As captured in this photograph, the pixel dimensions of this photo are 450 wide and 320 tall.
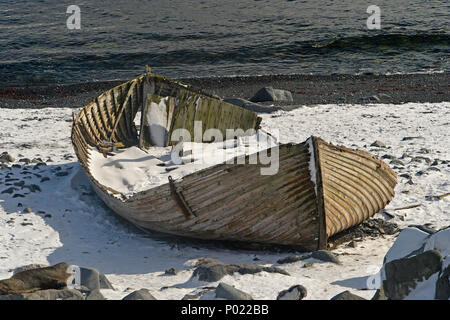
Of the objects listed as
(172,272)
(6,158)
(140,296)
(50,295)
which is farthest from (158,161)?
(140,296)

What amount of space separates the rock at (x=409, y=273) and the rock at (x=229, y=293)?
1.28 meters

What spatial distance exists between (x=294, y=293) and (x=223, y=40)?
2473 centimetres

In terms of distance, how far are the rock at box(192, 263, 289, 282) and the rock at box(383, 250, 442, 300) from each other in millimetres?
1275

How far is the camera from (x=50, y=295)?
5199 millimetres

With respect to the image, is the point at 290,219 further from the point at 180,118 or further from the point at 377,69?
the point at 377,69

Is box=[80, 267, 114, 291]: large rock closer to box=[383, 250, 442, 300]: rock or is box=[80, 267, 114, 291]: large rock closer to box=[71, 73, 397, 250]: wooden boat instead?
box=[71, 73, 397, 250]: wooden boat

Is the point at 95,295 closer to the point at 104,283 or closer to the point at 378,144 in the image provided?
the point at 104,283

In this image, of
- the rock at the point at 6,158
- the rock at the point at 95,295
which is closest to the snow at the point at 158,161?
the rock at the point at 6,158

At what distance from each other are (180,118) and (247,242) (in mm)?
4686

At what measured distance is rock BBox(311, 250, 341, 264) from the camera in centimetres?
650

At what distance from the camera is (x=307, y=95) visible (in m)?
17.3

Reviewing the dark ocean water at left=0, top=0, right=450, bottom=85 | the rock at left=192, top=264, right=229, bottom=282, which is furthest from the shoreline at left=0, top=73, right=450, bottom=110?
the rock at left=192, top=264, right=229, bottom=282
